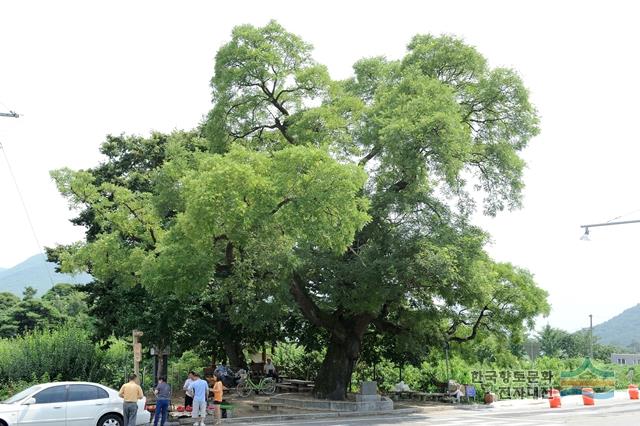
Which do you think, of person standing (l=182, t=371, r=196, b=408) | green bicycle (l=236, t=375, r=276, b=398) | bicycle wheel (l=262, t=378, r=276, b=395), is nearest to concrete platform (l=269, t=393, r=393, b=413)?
green bicycle (l=236, t=375, r=276, b=398)

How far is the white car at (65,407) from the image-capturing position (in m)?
16.5

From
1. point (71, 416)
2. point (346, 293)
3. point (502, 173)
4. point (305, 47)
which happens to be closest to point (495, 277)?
point (502, 173)

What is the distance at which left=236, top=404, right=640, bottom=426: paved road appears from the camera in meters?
21.5

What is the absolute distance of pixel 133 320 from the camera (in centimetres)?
2817

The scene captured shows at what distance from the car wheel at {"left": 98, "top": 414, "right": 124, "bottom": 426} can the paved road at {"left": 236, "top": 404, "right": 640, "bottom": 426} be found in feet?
17.5

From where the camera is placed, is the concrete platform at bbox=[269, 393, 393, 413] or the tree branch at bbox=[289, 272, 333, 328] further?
the tree branch at bbox=[289, 272, 333, 328]

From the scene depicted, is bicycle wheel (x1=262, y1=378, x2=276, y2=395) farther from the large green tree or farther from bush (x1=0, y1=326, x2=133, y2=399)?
bush (x1=0, y1=326, x2=133, y2=399)

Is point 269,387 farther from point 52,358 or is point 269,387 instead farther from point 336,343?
point 52,358

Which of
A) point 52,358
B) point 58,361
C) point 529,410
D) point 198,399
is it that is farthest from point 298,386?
point 198,399

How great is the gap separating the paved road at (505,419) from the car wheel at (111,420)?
533 cm

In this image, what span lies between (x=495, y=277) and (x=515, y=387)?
11.0 metres

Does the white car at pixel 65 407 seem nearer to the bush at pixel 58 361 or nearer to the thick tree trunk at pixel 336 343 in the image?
the thick tree trunk at pixel 336 343

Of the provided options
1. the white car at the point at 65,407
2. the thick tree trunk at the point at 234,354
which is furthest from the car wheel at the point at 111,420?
the thick tree trunk at the point at 234,354

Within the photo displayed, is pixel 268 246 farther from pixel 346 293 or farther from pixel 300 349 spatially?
pixel 300 349
